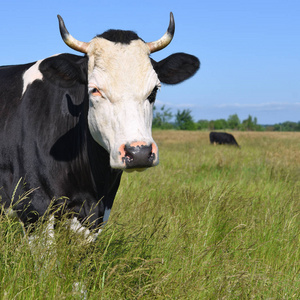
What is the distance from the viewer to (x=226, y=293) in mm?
2779

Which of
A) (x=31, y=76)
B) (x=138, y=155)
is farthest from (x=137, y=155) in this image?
(x=31, y=76)

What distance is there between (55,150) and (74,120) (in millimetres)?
357

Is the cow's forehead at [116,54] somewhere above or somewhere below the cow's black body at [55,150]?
above

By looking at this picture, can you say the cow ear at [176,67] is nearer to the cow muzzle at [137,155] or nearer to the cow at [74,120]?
the cow at [74,120]

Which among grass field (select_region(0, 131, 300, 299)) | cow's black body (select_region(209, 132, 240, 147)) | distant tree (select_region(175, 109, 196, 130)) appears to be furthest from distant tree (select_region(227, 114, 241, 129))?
grass field (select_region(0, 131, 300, 299))

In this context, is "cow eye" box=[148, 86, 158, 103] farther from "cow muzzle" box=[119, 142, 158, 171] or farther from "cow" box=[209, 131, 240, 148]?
"cow" box=[209, 131, 240, 148]

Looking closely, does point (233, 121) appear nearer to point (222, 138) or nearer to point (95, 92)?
point (222, 138)

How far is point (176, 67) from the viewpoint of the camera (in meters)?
3.96

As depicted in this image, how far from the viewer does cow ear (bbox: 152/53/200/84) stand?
3.89 meters

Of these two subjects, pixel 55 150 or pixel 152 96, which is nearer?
pixel 152 96

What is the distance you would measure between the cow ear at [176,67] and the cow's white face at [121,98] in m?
0.47

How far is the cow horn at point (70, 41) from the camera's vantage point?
3458mm

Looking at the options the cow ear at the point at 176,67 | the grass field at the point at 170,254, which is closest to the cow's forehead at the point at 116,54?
the cow ear at the point at 176,67

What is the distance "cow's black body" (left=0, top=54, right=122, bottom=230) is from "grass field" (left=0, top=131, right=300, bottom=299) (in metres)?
0.32
